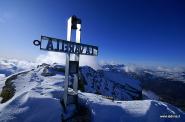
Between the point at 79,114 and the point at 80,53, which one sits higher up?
the point at 80,53

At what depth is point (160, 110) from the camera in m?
15.1

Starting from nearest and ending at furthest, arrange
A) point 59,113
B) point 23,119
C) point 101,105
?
1. point 23,119
2. point 59,113
3. point 101,105

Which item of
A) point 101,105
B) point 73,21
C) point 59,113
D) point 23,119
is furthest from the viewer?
point 101,105

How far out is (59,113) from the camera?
12227 mm

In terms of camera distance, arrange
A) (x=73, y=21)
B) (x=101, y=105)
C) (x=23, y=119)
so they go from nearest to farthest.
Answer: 1. (x=23, y=119)
2. (x=73, y=21)
3. (x=101, y=105)

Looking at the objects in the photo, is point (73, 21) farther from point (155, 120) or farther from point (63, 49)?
point (155, 120)

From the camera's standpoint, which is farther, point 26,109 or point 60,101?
point 60,101

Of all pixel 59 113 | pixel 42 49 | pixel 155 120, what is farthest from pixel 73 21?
pixel 155 120

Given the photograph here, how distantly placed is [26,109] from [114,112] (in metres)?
6.20

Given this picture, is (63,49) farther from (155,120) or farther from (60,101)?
(155,120)

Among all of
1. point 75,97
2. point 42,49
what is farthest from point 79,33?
point 75,97

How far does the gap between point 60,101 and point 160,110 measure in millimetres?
8194

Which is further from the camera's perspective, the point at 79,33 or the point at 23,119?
the point at 79,33

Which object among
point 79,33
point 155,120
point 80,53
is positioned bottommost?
point 155,120
